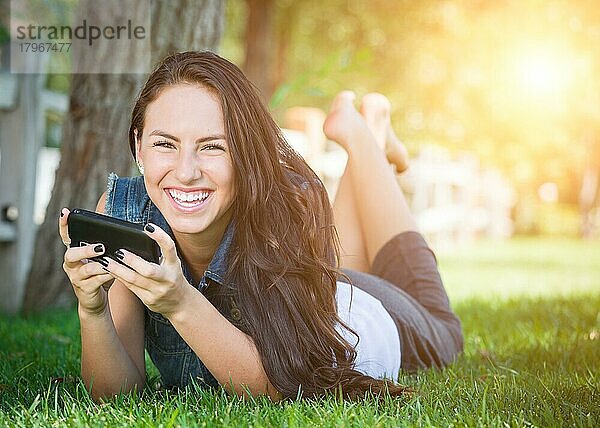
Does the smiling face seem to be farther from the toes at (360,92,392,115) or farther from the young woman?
the toes at (360,92,392,115)

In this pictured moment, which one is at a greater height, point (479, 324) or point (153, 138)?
point (153, 138)

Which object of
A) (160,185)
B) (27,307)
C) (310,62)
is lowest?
(27,307)

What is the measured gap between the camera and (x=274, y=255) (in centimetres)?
229

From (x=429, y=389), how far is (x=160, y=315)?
718mm

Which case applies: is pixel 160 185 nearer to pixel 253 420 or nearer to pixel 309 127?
pixel 253 420

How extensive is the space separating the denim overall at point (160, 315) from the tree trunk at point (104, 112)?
160cm

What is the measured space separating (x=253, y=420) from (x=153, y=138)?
2.30 feet

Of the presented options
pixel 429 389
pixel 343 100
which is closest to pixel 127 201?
pixel 429 389

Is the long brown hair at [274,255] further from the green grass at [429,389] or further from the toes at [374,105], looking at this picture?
the toes at [374,105]

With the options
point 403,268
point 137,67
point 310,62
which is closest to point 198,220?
point 403,268

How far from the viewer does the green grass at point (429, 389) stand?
6.40 ft

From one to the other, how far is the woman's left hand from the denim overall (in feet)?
1.14

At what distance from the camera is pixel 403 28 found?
36.5 feet

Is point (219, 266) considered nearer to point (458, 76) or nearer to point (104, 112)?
point (104, 112)
